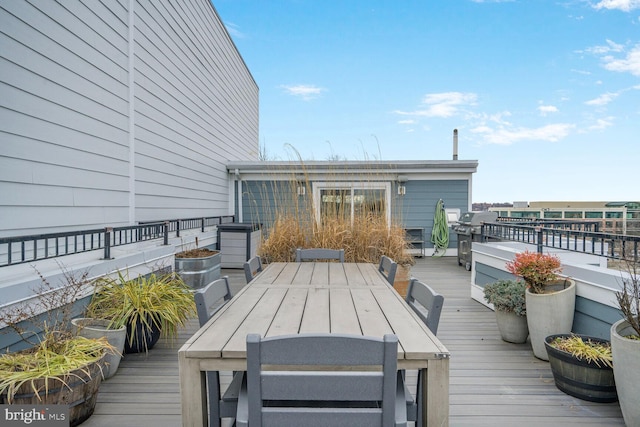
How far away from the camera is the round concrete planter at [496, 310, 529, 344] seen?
3.09m

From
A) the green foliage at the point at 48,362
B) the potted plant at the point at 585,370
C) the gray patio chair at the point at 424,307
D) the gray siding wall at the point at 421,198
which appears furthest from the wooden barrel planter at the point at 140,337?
the gray siding wall at the point at 421,198

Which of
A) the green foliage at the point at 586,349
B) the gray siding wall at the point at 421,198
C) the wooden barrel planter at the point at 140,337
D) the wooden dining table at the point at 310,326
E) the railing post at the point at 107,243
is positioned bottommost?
the wooden barrel planter at the point at 140,337

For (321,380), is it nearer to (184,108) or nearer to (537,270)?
(537,270)

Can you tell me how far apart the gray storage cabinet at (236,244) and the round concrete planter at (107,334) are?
13.4ft

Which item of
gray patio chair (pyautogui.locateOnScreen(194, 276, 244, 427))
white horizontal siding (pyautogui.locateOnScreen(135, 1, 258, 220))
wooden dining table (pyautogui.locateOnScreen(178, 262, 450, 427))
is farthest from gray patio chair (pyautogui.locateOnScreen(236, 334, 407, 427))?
white horizontal siding (pyautogui.locateOnScreen(135, 1, 258, 220))

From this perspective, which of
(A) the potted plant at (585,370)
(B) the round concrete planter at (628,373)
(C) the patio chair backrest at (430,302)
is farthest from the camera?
(A) the potted plant at (585,370)

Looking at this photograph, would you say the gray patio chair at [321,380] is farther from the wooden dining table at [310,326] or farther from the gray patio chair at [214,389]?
the gray patio chair at [214,389]

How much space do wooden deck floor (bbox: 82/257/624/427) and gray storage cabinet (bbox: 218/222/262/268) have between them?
10.9 ft

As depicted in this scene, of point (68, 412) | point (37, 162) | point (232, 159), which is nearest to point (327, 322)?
point (68, 412)

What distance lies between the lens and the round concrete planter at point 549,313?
8.93ft

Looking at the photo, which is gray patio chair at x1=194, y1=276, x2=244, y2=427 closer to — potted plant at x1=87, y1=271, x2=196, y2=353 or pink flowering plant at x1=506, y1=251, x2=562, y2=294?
potted plant at x1=87, y1=271, x2=196, y2=353

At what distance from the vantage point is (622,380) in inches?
→ 72.6

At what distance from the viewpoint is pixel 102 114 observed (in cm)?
371

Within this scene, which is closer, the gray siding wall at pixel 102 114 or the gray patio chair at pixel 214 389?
the gray patio chair at pixel 214 389
